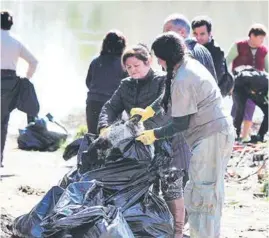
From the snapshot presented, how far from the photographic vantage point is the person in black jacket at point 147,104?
190 inches

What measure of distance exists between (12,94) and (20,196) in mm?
1785

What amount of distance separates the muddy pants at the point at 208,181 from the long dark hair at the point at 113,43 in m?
2.39

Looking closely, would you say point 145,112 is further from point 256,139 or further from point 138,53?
point 256,139

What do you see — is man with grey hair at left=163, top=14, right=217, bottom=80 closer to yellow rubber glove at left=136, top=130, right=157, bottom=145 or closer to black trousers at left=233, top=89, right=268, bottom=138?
yellow rubber glove at left=136, top=130, right=157, bottom=145

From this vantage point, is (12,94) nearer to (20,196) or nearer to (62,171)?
(62,171)


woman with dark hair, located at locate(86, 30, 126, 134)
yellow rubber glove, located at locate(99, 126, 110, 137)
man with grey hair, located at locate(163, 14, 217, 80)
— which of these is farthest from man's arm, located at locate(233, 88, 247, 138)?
yellow rubber glove, located at locate(99, 126, 110, 137)

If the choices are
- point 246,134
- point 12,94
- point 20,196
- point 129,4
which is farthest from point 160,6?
point 20,196

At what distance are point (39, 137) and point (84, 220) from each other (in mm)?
5161

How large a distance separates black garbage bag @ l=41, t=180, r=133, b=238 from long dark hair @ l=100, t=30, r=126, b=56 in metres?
2.48

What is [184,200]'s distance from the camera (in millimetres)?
4672

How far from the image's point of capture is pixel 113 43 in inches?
266

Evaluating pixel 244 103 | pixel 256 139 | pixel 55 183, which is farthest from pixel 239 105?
pixel 55 183

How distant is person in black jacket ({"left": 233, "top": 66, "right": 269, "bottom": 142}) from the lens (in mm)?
8773

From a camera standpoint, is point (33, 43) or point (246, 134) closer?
point (246, 134)
